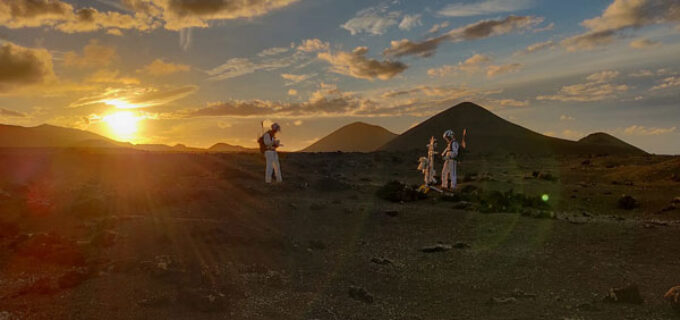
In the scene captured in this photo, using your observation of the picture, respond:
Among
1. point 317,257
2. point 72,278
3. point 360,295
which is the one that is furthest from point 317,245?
point 72,278

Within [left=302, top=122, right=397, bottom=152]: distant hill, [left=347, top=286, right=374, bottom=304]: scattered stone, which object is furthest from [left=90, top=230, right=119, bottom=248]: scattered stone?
[left=302, top=122, right=397, bottom=152]: distant hill

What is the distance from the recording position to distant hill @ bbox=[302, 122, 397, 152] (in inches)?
5153

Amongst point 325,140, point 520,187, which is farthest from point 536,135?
point 520,187

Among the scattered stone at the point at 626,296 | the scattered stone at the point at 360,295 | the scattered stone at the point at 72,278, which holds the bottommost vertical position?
the scattered stone at the point at 360,295

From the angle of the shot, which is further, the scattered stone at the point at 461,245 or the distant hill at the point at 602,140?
the distant hill at the point at 602,140

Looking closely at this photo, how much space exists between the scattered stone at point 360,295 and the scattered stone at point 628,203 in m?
15.0

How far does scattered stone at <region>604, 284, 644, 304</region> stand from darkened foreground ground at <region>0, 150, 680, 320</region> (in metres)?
0.05

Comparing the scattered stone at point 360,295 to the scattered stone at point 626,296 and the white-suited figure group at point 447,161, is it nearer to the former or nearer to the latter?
the scattered stone at point 626,296

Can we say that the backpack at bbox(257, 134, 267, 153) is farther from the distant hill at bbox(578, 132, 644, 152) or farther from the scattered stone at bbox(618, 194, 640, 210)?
the distant hill at bbox(578, 132, 644, 152)

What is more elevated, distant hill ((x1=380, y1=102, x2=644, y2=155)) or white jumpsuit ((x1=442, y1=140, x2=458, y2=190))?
distant hill ((x1=380, y1=102, x2=644, y2=155))

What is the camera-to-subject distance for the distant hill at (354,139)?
131 m

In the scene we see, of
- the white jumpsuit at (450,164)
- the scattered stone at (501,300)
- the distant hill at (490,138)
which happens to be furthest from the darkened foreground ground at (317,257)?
the distant hill at (490,138)

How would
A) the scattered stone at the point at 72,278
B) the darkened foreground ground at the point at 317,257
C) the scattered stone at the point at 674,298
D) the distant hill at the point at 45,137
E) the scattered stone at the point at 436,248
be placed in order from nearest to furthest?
1. the scattered stone at the point at 674,298
2. the darkened foreground ground at the point at 317,257
3. the scattered stone at the point at 72,278
4. the scattered stone at the point at 436,248
5. the distant hill at the point at 45,137

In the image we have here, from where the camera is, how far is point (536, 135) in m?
98.9
